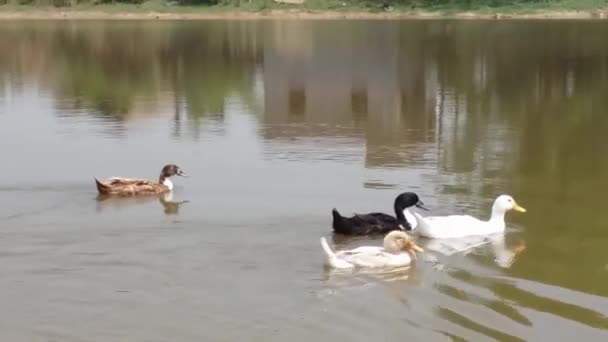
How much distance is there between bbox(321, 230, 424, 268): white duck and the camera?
10328 mm

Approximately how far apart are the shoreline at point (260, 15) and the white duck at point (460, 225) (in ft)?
139

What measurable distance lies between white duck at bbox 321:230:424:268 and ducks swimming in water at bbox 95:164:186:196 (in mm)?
3854

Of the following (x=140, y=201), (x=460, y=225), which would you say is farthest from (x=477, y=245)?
(x=140, y=201)

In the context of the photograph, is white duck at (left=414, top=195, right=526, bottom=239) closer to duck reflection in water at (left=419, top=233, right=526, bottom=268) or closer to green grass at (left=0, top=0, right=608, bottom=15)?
duck reflection in water at (left=419, top=233, right=526, bottom=268)

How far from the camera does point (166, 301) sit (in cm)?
951

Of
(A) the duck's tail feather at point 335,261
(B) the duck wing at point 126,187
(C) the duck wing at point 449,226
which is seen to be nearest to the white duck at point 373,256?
(A) the duck's tail feather at point 335,261

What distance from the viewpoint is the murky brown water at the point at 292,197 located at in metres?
9.18

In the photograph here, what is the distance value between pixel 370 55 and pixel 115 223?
75.8 feet

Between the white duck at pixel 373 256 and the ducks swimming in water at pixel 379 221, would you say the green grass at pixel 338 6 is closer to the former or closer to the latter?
the ducks swimming in water at pixel 379 221

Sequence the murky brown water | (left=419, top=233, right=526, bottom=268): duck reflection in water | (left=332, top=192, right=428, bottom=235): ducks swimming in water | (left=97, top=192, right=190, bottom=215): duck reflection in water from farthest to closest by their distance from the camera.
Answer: (left=97, top=192, right=190, bottom=215): duck reflection in water, (left=332, top=192, right=428, bottom=235): ducks swimming in water, (left=419, top=233, right=526, bottom=268): duck reflection in water, the murky brown water

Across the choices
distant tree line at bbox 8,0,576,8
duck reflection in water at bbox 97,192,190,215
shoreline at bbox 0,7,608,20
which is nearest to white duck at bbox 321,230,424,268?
duck reflection in water at bbox 97,192,190,215

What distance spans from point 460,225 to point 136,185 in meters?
4.14

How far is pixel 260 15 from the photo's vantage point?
5688cm

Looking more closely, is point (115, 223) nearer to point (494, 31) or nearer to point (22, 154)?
point (22, 154)
